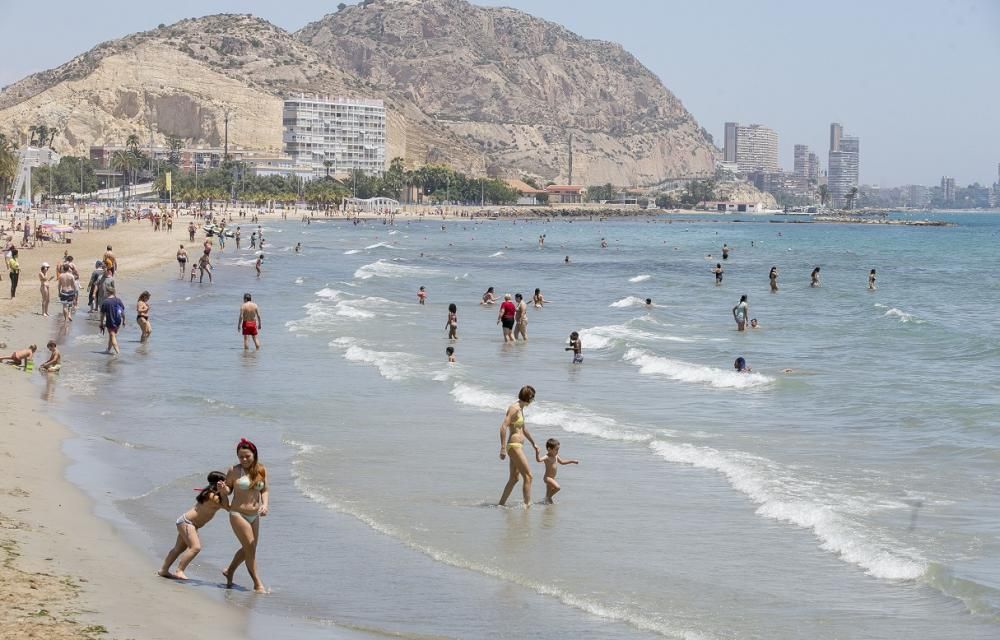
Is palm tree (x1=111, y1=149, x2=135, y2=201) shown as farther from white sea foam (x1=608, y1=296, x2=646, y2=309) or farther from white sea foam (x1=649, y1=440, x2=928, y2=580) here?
white sea foam (x1=649, y1=440, x2=928, y2=580)

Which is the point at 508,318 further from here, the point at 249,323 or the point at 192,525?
the point at 192,525

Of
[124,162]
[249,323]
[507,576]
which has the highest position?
[124,162]

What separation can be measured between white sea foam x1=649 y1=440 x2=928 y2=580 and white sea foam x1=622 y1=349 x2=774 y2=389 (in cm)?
656

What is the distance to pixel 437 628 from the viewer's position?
29.9 feet

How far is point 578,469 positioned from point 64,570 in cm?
676

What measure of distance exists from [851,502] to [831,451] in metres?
3.09

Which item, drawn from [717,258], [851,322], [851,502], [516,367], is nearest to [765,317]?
[851,322]

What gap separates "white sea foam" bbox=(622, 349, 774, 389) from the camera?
2270cm

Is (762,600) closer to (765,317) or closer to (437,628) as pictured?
(437,628)

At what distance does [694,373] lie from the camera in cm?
2392

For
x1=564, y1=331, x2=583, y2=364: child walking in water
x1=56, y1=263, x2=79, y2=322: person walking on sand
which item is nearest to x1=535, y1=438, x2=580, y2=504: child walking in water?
x1=564, y1=331, x2=583, y2=364: child walking in water

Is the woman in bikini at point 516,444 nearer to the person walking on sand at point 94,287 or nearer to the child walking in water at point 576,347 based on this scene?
the child walking in water at point 576,347

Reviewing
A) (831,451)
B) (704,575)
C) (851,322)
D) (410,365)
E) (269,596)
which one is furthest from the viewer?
(851,322)

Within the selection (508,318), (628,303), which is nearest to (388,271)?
(628,303)
